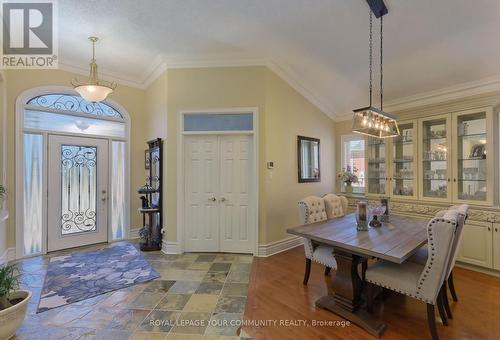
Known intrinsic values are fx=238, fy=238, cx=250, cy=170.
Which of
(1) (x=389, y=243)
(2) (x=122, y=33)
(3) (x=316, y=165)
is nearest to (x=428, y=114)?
(3) (x=316, y=165)

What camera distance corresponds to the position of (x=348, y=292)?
2275 millimetres

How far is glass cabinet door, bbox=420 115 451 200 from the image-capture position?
145 inches

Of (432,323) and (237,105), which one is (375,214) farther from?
(237,105)

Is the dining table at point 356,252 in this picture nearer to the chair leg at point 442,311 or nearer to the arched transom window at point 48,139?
the chair leg at point 442,311

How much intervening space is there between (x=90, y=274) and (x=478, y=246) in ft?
17.2

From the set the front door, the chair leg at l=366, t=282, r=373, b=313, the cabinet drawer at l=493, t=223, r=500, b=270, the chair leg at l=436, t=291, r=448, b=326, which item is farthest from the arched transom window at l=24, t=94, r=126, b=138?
Answer: the cabinet drawer at l=493, t=223, r=500, b=270

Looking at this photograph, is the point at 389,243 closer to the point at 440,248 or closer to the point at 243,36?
the point at 440,248

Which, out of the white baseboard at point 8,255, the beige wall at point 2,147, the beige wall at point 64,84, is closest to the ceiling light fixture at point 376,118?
the beige wall at point 64,84

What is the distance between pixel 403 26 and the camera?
2.84m

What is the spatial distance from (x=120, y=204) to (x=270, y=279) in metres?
3.34

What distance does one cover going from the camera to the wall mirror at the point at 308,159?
444 cm

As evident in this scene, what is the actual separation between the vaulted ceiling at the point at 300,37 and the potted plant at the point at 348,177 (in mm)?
1533

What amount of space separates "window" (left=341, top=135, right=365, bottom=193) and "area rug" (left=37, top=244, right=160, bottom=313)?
13.7 ft

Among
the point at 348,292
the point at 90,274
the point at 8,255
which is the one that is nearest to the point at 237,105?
the point at 348,292
